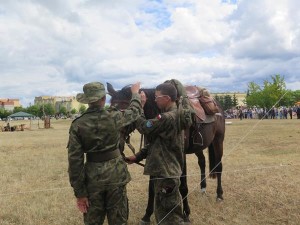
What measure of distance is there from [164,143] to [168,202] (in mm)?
660

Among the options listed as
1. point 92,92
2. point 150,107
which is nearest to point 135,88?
point 92,92

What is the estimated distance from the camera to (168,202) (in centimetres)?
409

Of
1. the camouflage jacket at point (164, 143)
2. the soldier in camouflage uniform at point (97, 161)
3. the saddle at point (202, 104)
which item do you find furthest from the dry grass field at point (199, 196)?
the soldier in camouflage uniform at point (97, 161)

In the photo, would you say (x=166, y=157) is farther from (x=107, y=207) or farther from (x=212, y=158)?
(x=212, y=158)

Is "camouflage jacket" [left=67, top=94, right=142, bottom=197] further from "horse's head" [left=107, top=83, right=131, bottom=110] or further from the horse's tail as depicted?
the horse's tail

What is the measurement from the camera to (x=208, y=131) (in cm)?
650

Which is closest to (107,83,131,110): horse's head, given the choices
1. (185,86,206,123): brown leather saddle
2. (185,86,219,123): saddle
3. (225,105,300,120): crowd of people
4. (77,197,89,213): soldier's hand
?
(77,197,89,213): soldier's hand

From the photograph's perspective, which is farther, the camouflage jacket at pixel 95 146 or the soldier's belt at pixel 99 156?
the soldier's belt at pixel 99 156

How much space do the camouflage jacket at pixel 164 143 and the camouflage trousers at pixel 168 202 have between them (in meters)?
0.10

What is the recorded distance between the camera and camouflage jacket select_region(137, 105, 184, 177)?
3941 mm

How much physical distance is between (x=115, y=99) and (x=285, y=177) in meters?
5.12

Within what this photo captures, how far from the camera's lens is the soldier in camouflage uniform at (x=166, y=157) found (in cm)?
400

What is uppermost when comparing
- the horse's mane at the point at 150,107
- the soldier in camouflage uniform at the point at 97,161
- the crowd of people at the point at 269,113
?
the horse's mane at the point at 150,107

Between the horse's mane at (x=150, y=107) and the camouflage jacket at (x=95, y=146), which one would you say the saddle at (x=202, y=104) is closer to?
the horse's mane at (x=150, y=107)
